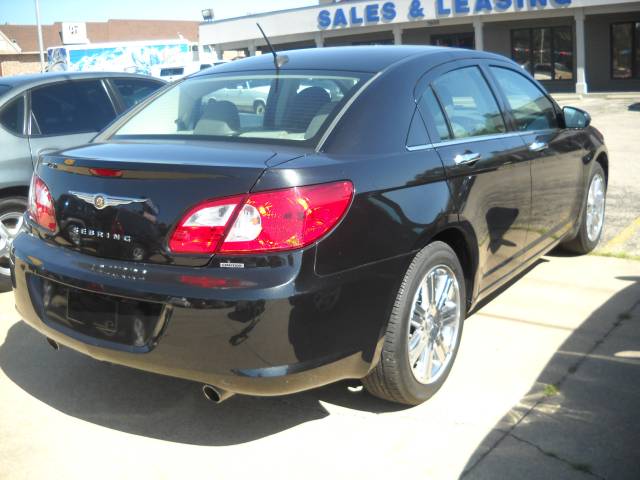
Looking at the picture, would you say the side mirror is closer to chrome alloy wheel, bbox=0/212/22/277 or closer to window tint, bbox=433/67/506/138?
window tint, bbox=433/67/506/138

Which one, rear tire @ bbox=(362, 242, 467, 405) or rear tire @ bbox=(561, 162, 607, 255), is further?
rear tire @ bbox=(561, 162, 607, 255)

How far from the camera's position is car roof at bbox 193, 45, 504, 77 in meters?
3.91

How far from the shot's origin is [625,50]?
1065 inches

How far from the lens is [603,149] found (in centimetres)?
618

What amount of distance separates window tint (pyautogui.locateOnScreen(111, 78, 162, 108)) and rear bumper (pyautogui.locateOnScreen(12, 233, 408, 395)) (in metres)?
4.15

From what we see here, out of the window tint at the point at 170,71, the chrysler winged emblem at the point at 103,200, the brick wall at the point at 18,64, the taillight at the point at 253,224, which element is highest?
the brick wall at the point at 18,64

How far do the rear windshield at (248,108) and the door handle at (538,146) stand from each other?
149 centimetres

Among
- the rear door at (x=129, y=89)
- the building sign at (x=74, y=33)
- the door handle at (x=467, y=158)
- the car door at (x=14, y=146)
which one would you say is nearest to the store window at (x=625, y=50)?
the rear door at (x=129, y=89)

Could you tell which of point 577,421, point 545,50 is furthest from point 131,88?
point 545,50

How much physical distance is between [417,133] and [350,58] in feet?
2.13

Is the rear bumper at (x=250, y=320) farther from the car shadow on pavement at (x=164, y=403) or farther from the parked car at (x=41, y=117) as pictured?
the parked car at (x=41, y=117)

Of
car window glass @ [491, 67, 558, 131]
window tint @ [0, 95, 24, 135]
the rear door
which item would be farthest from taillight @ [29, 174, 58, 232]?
the rear door

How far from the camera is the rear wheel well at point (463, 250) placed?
3854 millimetres

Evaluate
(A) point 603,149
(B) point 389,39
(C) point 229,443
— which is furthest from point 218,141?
(B) point 389,39
